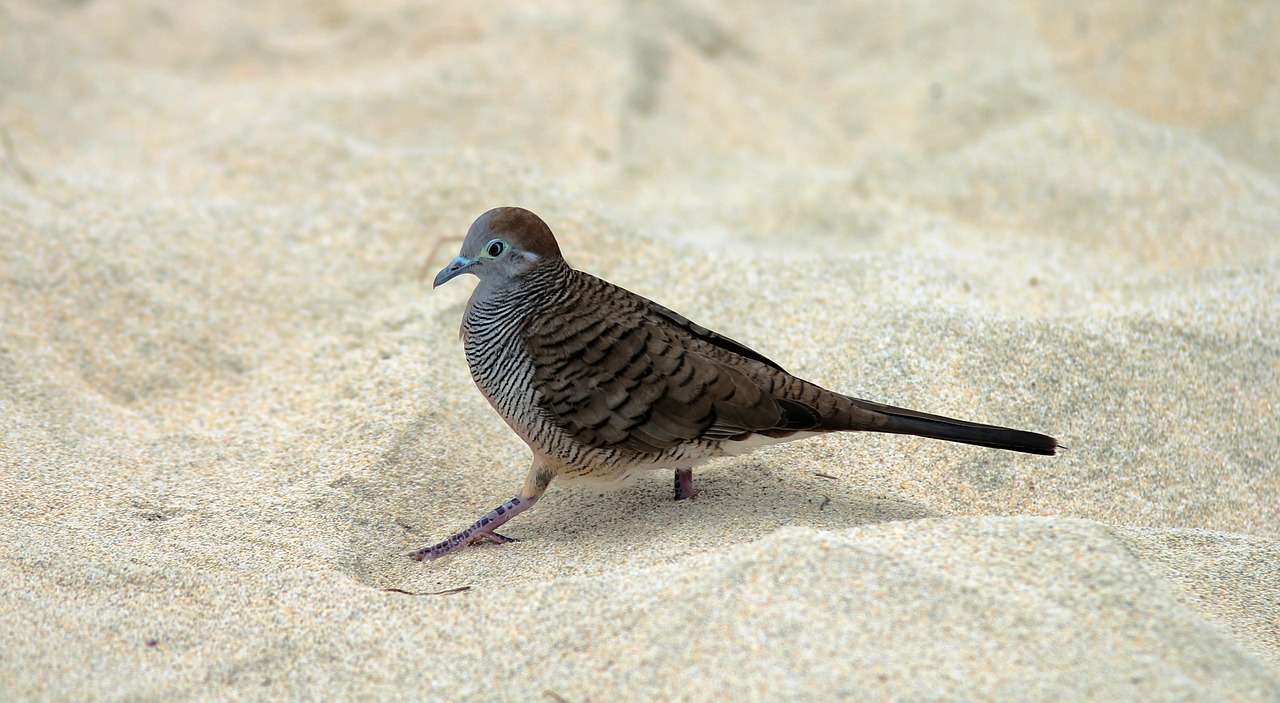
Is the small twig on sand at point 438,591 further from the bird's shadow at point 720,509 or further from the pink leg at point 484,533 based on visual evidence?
the bird's shadow at point 720,509

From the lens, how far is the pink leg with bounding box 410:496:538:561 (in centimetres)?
336

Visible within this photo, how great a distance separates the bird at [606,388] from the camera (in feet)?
10.6

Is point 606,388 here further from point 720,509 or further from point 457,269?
point 457,269

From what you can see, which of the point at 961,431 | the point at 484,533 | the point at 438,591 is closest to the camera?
the point at 438,591

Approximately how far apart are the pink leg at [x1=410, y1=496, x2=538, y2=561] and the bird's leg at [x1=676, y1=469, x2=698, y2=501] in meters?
0.50

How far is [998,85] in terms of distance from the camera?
6461 millimetres

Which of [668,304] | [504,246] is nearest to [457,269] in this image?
[504,246]

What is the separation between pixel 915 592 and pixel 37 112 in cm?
565

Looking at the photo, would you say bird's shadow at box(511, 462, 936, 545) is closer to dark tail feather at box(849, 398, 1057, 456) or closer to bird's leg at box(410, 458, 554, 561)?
bird's leg at box(410, 458, 554, 561)

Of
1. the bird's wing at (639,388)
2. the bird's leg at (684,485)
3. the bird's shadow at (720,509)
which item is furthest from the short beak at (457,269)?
the bird's leg at (684,485)

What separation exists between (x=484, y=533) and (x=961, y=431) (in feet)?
5.22

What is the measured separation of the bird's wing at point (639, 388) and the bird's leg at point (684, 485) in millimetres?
323

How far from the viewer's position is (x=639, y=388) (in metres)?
3.25

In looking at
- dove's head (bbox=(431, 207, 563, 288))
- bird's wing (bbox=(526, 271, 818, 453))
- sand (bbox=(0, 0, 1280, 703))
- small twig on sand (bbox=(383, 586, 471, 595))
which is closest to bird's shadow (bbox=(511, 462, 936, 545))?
sand (bbox=(0, 0, 1280, 703))
